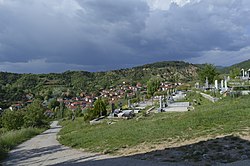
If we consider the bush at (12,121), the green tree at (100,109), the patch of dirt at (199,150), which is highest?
the patch of dirt at (199,150)

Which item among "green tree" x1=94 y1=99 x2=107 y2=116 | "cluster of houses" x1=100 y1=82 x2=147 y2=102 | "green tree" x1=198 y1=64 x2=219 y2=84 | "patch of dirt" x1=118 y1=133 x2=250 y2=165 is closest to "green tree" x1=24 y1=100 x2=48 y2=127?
"green tree" x1=94 y1=99 x2=107 y2=116

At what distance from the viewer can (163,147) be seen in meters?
11.9

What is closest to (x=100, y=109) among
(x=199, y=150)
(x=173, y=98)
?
(x=173, y=98)

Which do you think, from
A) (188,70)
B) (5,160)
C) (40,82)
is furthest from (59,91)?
(5,160)

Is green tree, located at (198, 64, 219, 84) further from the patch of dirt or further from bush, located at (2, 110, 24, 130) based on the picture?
the patch of dirt

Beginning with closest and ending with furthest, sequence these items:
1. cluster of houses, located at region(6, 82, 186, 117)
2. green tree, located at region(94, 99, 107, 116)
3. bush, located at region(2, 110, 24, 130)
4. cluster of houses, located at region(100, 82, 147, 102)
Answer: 1. green tree, located at region(94, 99, 107, 116)
2. bush, located at region(2, 110, 24, 130)
3. cluster of houses, located at region(6, 82, 186, 117)
4. cluster of houses, located at region(100, 82, 147, 102)

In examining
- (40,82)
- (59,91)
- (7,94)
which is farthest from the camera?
(40,82)

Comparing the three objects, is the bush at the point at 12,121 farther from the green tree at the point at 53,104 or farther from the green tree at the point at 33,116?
the green tree at the point at 53,104

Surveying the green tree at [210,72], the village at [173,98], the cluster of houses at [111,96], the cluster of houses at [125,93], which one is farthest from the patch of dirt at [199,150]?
the cluster of houses at [125,93]

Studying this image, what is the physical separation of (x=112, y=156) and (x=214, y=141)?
408cm

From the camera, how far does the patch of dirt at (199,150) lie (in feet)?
30.9

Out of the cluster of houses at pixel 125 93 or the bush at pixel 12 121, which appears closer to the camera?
the bush at pixel 12 121

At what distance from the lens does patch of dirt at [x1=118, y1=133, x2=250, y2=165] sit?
30.9 ft

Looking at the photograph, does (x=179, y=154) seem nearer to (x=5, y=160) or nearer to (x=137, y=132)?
(x=137, y=132)
